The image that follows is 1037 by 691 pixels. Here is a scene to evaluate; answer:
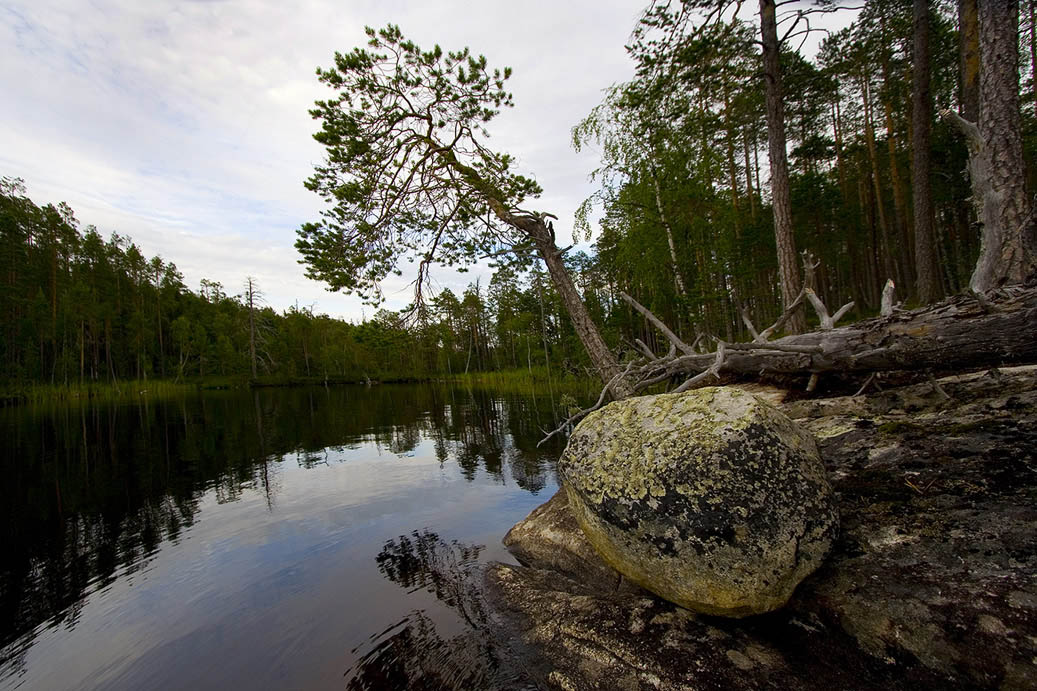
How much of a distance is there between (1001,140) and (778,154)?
124 inches

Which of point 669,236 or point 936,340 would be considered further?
point 669,236

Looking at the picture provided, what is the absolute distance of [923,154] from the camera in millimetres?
9453

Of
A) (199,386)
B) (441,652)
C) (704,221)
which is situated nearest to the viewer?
(441,652)

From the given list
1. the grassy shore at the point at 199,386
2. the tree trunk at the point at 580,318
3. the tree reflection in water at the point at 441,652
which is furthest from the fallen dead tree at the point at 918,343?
the grassy shore at the point at 199,386

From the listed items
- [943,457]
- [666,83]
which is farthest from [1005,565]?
[666,83]

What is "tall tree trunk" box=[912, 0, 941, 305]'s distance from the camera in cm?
905

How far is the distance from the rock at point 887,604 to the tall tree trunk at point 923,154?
875 centimetres

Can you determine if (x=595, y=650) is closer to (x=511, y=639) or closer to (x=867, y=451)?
(x=511, y=639)

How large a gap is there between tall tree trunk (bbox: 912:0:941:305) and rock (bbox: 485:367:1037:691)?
8.75 metres

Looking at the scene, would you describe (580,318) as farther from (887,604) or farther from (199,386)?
(199,386)

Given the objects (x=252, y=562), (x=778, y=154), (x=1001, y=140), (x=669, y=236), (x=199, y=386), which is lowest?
(x=252, y=562)

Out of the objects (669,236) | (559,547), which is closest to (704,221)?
(669,236)

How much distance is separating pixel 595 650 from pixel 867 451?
2621mm

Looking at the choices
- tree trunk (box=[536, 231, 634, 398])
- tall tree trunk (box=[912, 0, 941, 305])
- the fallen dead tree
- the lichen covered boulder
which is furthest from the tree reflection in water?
tall tree trunk (box=[912, 0, 941, 305])
